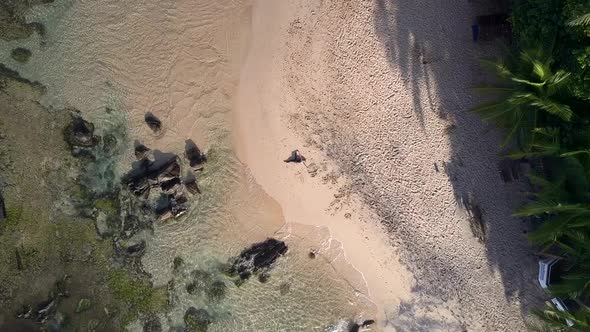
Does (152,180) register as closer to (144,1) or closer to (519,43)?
(144,1)

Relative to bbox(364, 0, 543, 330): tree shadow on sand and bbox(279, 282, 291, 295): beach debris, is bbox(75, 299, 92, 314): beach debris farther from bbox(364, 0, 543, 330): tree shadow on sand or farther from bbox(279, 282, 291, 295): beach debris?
bbox(364, 0, 543, 330): tree shadow on sand

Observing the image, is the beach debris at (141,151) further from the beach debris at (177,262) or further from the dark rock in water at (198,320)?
the dark rock in water at (198,320)

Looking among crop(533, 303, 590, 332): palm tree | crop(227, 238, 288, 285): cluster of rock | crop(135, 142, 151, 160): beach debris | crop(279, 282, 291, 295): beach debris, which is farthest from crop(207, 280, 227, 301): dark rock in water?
crop(533, 303, 590, 332): palm tree

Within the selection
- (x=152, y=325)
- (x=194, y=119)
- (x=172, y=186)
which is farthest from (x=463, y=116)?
(x=152, y=325)

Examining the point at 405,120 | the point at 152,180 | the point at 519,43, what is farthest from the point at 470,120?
the point at 152,180

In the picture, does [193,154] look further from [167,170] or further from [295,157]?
[295,157]
